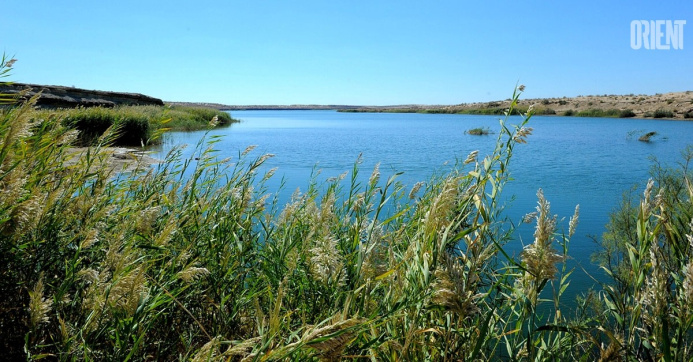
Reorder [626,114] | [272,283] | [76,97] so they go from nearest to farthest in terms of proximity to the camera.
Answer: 1. [272,283]
2. [76,97]
3. [626,114]

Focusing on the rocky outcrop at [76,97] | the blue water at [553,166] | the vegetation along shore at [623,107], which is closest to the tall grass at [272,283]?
the blue water at [553,166]

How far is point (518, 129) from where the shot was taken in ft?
6.31

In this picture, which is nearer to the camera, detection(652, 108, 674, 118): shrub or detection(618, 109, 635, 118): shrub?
detection(652, 108, 674, 118): shrub

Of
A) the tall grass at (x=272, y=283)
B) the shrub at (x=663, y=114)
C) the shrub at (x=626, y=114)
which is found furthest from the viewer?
the shrub at (x=626, y=114)

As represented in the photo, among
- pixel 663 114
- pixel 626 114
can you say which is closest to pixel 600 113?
pixel 626 114

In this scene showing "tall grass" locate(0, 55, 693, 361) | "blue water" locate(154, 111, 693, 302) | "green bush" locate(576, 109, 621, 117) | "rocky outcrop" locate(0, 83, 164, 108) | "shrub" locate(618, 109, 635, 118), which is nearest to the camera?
"tall grass" locate(0, 55, 693, 361)

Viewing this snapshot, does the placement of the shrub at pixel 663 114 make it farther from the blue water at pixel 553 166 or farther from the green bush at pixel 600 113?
the blue water at pixel 553 166

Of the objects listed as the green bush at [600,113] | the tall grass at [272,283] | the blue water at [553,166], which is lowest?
the blue water at [553,166]

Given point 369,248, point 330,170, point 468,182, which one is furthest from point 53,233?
point 330,170

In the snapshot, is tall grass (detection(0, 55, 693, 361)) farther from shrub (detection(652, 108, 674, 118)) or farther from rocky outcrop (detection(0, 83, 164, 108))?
shrub (detection(652, 108, 674, 118))

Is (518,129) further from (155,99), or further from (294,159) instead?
(155,99)

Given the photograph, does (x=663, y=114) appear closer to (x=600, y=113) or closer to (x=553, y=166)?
(x=600, y=113)

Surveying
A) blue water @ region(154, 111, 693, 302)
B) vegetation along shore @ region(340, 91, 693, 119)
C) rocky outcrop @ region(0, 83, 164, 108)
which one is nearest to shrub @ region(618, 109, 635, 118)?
vegetation along shore @ region(340, 91, 693, 119)

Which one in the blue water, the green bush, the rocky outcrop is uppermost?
the rocky outcrop
